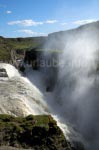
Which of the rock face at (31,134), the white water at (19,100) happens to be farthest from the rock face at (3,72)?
the rock face at (31,134)

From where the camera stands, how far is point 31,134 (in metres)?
34.1

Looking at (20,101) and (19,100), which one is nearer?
(20,101)

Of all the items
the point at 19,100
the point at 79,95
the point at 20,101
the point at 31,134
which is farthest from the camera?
the point at 79,95

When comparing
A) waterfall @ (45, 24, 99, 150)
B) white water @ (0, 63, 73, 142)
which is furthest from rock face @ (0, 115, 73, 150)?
waterfall @ (45, 24, 99, 150)

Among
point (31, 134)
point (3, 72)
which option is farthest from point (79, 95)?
point (31, 134)

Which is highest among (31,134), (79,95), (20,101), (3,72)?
(3,72)

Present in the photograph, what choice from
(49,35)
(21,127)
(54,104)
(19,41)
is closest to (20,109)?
(21,127)

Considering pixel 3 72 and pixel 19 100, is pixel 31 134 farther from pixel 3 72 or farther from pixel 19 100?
pixel 3 72

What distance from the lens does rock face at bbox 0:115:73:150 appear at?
3303cm

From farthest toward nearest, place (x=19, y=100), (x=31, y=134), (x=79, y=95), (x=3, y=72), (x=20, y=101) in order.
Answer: (x=3, y=72), (x=79, y=95), (x=19, y=100), (x=20, y=101), (x=31, y=134)

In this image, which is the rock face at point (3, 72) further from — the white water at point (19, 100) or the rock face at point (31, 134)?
the rock face at point (31, 134)

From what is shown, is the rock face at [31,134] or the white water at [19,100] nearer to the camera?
the rock face at [31,134]

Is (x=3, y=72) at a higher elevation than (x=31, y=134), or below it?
higher

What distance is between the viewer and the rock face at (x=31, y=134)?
108 ft
